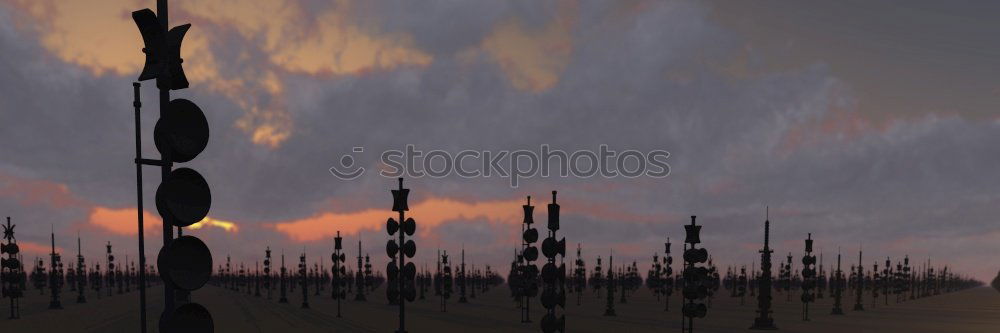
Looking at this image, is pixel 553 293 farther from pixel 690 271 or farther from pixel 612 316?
pixel 612 316

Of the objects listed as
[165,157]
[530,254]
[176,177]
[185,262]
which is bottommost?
[185,262]

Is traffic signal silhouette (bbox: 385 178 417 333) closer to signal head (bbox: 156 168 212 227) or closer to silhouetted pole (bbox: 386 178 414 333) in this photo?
silhouetted pole (bbox: 386 178 414 333)

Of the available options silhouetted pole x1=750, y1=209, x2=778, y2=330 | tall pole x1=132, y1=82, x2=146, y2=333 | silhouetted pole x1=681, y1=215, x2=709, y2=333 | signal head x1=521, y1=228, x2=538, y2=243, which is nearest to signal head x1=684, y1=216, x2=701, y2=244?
silhouetted pole x1=681, y1=215, x2=709, y2=333

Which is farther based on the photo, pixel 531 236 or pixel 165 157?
pixel 531 236

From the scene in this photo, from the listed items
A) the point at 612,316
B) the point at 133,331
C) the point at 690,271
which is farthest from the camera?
the point at 612,316

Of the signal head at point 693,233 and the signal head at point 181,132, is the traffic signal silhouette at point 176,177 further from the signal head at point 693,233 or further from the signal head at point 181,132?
the signal head at point 693,233

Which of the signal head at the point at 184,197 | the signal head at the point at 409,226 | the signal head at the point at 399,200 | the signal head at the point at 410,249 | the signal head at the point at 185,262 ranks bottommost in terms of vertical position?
the signal head at the point at 185,262

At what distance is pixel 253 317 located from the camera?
4709 cm

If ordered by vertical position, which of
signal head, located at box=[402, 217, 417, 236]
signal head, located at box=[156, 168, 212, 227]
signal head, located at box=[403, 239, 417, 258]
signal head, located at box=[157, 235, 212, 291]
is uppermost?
signal head, located at box=[402, 217, 417, 236]

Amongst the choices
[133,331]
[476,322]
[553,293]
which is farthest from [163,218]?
[476,322]

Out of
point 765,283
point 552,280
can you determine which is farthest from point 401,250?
point 765,283

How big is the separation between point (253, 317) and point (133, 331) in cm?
1174

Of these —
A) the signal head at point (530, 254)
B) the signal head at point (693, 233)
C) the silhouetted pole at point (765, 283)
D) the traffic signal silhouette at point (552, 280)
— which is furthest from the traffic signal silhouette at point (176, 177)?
the silhouetted pole at point (765, 283)

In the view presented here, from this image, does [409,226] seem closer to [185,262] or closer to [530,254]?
[530,254]
